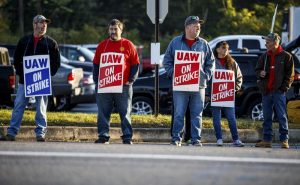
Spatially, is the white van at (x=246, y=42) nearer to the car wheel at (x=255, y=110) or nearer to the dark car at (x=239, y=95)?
the dark car at (x=239, y=95)

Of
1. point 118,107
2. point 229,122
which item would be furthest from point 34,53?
point 229,122

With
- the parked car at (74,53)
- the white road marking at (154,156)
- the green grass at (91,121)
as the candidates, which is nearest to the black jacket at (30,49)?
the green grass at (91,121)

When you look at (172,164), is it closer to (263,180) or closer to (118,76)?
(263,180)

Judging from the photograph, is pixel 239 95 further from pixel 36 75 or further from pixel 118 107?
pixel 36 75

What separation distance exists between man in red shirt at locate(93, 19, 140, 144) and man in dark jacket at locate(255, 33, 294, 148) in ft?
6.44

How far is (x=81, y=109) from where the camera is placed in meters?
22.4

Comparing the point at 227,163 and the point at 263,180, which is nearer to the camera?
the point at 263,180

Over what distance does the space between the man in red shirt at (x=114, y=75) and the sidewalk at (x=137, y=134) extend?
1830 mm

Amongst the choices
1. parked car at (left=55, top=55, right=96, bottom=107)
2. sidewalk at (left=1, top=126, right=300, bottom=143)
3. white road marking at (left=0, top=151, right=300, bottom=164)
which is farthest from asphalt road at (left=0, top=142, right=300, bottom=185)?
parked car at (left=55, top=55, right=96, bottom=107)

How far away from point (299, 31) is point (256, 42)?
2.34 metres

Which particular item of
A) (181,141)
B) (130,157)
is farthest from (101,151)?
(181,141)

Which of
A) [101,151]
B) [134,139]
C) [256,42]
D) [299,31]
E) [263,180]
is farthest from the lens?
[256,42]

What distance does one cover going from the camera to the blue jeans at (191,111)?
38.9 feet

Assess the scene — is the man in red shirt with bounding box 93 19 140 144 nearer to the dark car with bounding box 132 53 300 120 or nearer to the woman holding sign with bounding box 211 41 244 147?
the woman holding sign with bounding box 211 41 244 147
